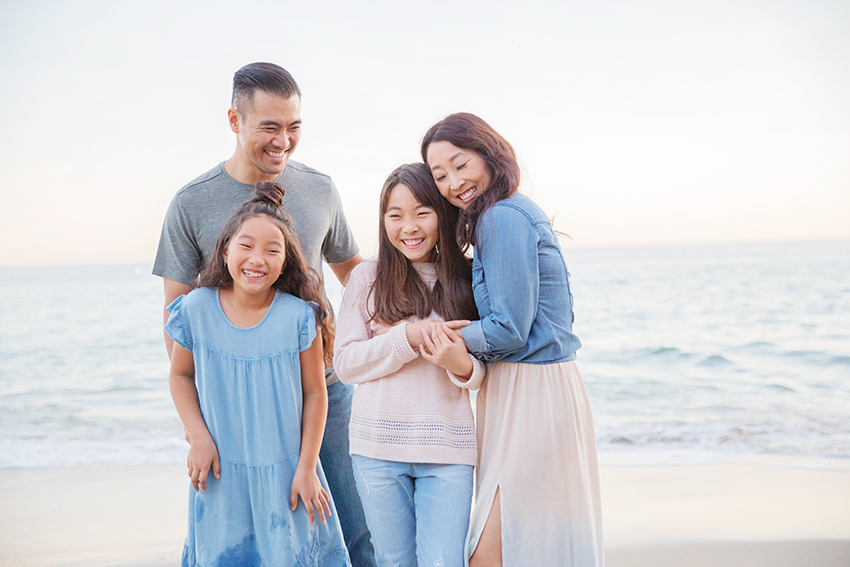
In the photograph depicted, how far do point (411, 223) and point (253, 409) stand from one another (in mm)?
768

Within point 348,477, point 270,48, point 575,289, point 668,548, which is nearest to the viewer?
point 348,477

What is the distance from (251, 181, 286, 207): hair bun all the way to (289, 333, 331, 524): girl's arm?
0.50 m

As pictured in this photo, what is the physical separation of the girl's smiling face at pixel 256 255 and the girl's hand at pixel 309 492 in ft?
1.96

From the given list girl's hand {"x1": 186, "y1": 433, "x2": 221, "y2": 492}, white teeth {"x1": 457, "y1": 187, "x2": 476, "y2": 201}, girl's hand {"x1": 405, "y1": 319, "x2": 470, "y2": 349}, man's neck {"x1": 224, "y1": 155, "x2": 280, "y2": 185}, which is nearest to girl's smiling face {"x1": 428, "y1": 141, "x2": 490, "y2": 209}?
white teeth {"x1": 457, "y1": 187, "x2": 476, "y2": 201}

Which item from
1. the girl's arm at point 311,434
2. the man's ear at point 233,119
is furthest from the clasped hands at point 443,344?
the man's ear at point 233,119

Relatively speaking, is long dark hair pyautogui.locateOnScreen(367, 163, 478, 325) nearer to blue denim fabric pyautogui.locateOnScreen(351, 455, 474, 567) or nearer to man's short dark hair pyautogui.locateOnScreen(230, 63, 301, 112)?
blue denim fabric pyautogui.locateOnScreen(351, 455, 474, 567)

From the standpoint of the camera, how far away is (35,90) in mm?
13664

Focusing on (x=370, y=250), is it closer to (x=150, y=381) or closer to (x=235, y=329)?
(x=235, y=329)

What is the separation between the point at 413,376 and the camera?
1.88 meters

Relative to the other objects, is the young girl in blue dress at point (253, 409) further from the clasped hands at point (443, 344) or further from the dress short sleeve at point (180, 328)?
the clasped hands at point (443, 344)

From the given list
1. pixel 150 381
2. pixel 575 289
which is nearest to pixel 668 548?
pixel 150 381

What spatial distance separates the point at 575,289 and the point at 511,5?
9891mm

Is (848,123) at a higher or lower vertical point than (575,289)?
higher

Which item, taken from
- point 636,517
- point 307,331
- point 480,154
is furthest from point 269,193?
point 636,517
